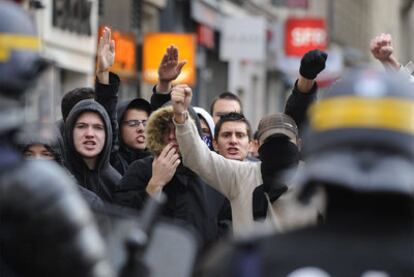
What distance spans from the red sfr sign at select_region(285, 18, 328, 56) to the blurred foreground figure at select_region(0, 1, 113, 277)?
111 ft

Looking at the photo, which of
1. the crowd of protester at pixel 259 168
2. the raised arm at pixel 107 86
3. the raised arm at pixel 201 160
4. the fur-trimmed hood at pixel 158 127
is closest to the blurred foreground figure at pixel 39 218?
the crowd of protester at pixel 259 168

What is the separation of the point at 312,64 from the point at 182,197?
3.12 feet

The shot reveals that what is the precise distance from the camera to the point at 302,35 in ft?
A: 128

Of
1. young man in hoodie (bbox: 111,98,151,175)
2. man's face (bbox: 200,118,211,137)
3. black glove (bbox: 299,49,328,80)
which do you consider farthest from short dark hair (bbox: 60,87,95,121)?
black glove (bbox: 299,49,328,80)

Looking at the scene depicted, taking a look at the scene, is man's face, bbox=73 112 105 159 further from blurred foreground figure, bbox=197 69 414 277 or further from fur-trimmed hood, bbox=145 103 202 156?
blurred foreground figure, bbox=197 69 414 277

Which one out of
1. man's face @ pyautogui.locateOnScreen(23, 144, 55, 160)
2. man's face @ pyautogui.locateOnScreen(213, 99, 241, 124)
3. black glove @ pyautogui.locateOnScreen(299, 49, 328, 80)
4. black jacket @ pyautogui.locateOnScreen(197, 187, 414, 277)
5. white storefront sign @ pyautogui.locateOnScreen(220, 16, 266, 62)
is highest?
white storefront sign @ pyautogui.locateOnScreen(220, 16, 266, 62)

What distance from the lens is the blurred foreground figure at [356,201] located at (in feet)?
11.7

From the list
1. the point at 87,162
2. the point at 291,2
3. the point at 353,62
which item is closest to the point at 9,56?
the point at 87,162

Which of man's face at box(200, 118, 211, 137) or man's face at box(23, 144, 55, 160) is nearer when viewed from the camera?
man's face at box(23, 144, 55, 160)

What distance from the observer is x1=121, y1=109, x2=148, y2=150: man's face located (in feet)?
31.8

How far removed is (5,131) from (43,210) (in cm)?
24

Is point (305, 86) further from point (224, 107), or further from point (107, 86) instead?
point (224, 107)

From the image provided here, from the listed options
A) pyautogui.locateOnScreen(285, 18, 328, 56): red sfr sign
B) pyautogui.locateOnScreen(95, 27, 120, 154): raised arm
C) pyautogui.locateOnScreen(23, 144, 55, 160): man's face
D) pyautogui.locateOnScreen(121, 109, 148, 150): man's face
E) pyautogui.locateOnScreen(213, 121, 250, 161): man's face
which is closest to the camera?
pyautogui.locateOnScreen(23, 144, 55, 160): man's face

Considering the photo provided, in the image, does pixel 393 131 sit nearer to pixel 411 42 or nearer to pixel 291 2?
pixel 291 2
